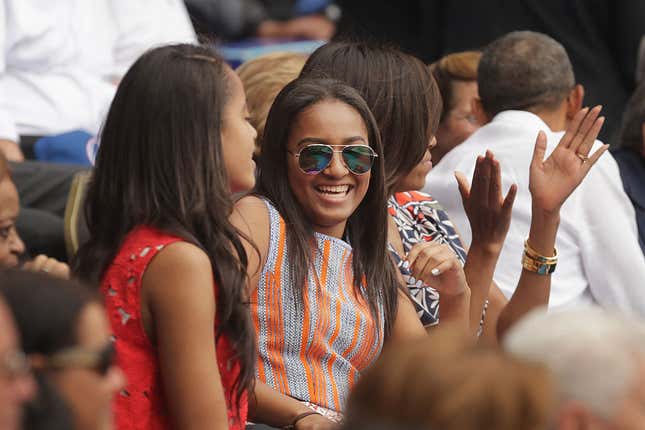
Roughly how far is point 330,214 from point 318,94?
294 mm

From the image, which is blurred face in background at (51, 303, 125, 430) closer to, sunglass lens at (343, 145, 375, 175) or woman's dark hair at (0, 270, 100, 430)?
woman's dark hair at (0, 270, 100, 430)

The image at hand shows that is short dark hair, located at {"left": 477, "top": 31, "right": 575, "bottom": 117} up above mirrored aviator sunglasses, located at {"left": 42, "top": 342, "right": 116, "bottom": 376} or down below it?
below

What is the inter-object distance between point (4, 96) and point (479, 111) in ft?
5.90

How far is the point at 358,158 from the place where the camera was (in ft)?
9.87

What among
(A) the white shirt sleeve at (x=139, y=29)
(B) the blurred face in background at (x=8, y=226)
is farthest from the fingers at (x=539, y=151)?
(A) the white shirt sleeve at (x=139, y=29)

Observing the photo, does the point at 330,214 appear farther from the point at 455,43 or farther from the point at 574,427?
the point at 455,43

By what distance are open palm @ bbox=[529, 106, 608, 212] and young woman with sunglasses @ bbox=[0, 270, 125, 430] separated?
199cm

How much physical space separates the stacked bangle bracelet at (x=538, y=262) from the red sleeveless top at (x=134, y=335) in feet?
4.41

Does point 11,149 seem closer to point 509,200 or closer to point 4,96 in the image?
point 4,96

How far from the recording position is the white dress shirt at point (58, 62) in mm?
4754

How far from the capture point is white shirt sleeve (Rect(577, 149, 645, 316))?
395 centimetres

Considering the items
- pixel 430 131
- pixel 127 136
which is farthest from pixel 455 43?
pixel 127 136

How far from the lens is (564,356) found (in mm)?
1620

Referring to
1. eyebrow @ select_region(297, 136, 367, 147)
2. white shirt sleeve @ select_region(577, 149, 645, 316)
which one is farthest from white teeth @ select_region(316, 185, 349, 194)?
white shirt sleeve @ select_region(577, 149, 645, 316)
